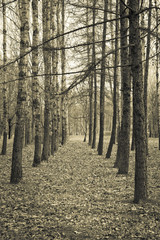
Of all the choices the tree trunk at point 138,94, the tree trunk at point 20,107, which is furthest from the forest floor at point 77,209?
the tree trunk at point 138,94

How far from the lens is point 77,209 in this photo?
17.9ft

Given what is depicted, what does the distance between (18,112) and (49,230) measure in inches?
167

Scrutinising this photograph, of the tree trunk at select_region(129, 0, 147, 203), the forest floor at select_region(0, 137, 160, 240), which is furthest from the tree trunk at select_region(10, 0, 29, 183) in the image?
the tree trunk at select_region(129, 0, 147, 203)

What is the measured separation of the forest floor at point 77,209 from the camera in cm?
430

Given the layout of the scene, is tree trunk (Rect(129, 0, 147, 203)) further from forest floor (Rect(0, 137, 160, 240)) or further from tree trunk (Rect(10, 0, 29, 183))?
tree trunk (Rect(10, 0, 29, 183))

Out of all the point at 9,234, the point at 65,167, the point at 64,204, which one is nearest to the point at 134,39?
the point at 64,204

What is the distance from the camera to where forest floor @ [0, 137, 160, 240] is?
4.30 meters

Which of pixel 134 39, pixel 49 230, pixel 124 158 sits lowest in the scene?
pixel 49 230

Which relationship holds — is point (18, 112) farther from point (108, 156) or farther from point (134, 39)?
point (108, 156)

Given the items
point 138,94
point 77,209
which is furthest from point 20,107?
point 138,94

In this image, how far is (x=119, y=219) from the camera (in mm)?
4770

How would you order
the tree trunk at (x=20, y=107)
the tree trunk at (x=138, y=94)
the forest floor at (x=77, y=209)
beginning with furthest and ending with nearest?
the tree trunk at (x=20, y=107)
the tree trunk at (x=138, y=94)
the forest floor at (x=77, y=209)

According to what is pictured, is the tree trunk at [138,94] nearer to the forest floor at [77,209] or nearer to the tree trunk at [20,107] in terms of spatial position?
the forest floor at [77,209]

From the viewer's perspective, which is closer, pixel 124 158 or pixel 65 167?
pixel 124 158
